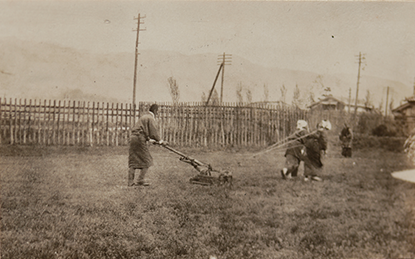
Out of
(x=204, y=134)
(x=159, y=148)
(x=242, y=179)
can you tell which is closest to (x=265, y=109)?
(x=204, y=134)

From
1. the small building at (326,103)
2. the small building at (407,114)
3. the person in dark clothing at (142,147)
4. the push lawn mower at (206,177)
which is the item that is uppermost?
the small building at (326,103)

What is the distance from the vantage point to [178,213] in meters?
3.91

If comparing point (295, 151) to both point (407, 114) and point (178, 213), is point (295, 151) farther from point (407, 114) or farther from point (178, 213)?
point (178, 213)

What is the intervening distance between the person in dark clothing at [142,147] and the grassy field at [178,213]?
19 cm

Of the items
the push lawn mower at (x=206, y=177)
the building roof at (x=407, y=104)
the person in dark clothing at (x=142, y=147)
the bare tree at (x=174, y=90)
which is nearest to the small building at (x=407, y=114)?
the building roof at (x=407, y=104)

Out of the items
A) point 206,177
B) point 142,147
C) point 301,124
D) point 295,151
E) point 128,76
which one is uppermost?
point 128,76

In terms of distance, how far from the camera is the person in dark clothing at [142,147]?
4.45m

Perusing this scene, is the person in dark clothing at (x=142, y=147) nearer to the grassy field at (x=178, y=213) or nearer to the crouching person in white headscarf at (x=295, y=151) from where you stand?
the grassy field at (x=178, y=213)

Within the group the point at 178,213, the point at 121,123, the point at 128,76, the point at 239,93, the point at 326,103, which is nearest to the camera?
the point at 178,213

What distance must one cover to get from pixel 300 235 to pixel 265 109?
4.34 m

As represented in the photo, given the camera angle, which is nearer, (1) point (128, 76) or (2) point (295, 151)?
(1) point (128, 76)

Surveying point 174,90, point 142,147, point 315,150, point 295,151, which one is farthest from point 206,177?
point 315,150

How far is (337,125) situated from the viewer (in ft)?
24.9

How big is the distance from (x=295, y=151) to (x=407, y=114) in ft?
7.76
